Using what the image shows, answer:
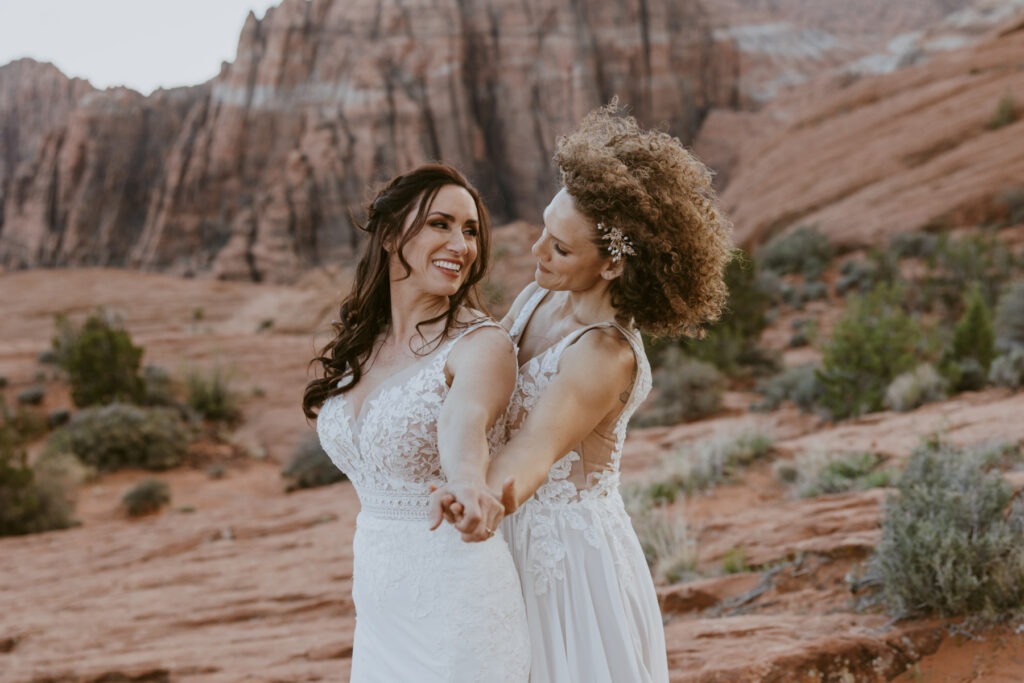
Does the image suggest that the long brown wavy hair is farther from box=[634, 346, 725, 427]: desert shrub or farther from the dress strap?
box=[634, 346, 725, 427]: desert shrub

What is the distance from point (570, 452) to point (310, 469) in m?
11.3

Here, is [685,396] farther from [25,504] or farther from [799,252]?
[799,252]

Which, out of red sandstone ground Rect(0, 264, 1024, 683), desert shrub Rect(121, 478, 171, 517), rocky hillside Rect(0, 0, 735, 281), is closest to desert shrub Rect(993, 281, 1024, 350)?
red sandstone ground Rect(0, 264, 1024, 683)

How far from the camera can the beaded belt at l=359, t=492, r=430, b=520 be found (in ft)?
7.33

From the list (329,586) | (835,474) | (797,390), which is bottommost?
(329,586)

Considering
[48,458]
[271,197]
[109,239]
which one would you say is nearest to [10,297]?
[109,239]

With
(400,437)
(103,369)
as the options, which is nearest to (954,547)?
(400,437)

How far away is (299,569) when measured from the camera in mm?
7074

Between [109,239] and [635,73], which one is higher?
[635,73]

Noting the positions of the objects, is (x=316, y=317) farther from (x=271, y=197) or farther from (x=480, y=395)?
(x=480, y=395)

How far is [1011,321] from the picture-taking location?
11.7 metres

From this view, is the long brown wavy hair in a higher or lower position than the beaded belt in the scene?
higher

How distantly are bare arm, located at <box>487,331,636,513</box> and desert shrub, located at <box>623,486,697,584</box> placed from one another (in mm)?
3128

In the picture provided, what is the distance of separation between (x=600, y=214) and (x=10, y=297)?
45.8 meters
